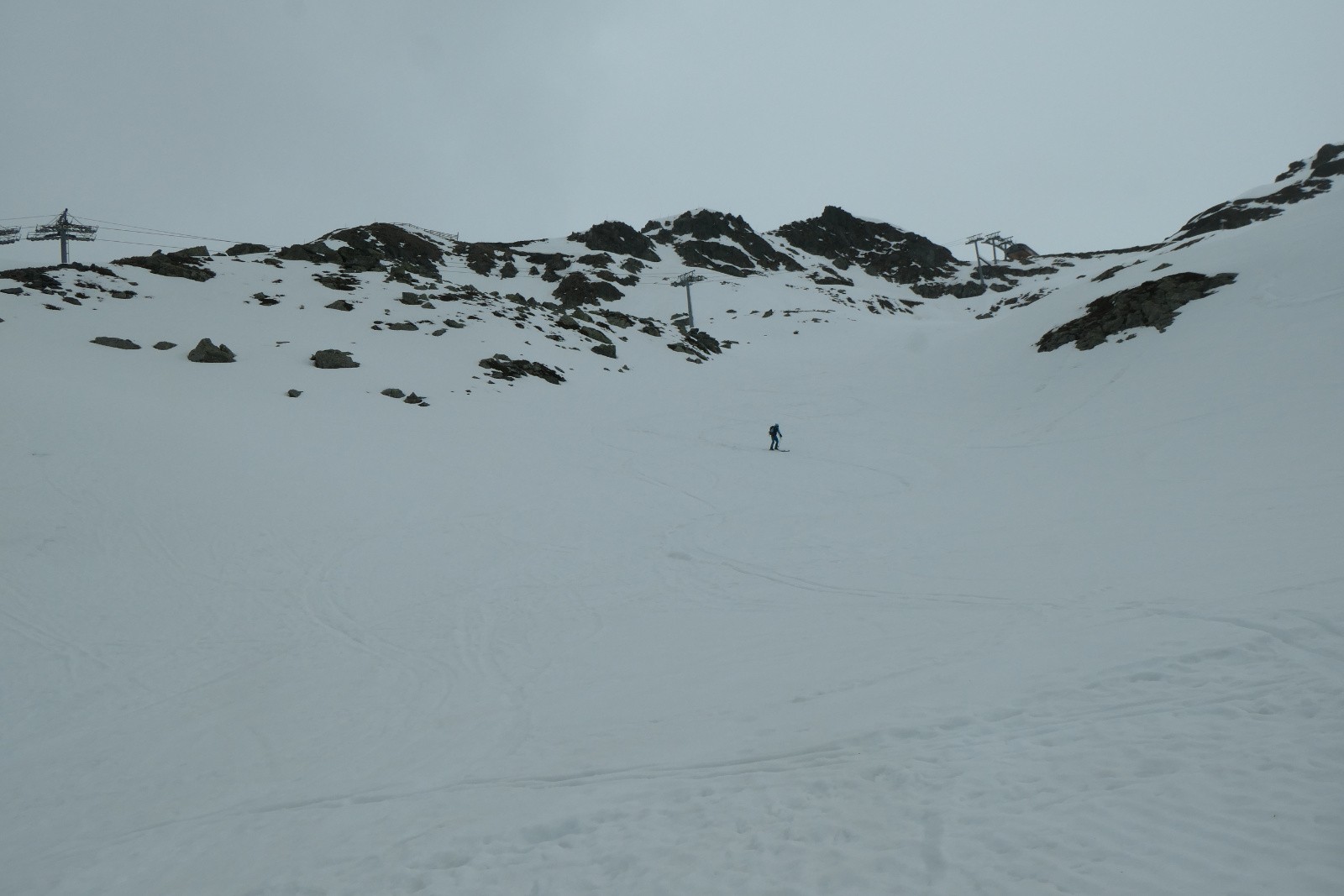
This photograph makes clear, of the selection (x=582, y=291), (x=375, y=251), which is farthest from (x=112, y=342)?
(x=582, y=291)

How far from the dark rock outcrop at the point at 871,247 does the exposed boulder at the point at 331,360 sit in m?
90.0

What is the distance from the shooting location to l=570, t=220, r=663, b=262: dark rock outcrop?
9058cm

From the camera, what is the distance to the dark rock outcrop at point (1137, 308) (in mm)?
27016

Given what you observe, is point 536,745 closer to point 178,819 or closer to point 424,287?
point 178,819

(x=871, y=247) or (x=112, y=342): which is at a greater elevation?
(x=871, y=247)

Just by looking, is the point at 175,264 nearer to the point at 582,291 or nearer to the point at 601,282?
the point at 582,291

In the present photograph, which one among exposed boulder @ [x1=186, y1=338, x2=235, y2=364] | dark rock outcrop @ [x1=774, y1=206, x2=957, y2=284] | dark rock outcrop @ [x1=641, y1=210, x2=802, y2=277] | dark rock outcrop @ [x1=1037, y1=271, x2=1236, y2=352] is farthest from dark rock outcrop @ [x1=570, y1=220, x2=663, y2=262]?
dark rock outcrop @ [x1=1037, y1=271, x2=1236, y2=352]

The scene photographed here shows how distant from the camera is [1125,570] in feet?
32.8

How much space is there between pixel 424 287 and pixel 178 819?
45816 mm

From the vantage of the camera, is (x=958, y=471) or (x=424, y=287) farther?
(x=424, y=287)

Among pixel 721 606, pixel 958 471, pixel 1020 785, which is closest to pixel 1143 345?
pixel 958 471

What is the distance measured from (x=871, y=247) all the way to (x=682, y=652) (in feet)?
388

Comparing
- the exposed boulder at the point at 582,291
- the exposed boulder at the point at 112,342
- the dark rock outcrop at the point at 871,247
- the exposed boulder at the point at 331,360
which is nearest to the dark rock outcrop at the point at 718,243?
the dark rock outcrop at the point at 871,247

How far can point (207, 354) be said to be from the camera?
27.9 meters
